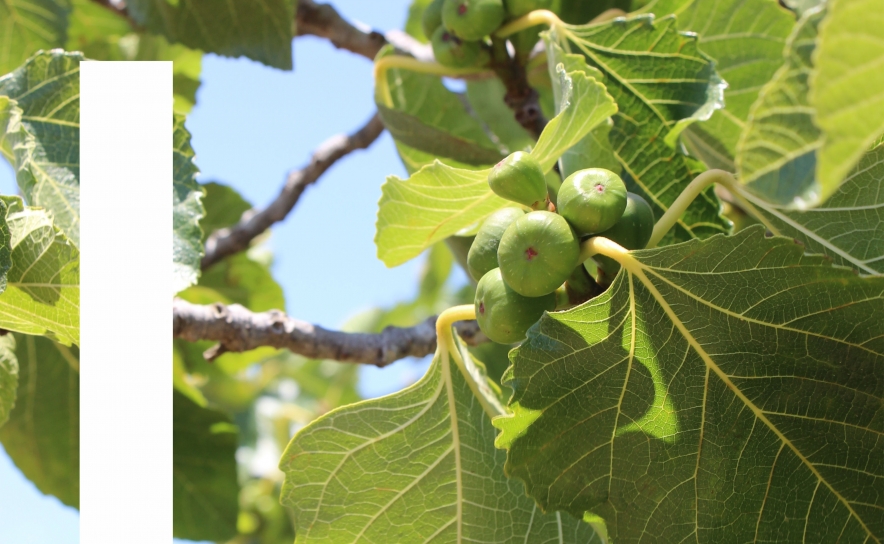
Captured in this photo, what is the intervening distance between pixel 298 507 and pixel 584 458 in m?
0.66

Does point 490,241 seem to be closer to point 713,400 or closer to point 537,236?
point 537,236

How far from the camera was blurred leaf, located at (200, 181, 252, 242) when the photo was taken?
3.15 m

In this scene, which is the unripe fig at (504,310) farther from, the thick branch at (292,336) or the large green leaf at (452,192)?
the thick branch at (292,336)

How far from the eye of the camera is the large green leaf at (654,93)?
1652 millimetres

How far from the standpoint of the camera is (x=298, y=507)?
1.58 m

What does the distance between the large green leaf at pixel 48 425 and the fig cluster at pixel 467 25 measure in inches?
56.9

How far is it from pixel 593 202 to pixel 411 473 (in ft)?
2.39

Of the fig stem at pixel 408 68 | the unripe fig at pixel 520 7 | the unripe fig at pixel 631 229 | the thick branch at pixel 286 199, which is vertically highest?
the unripe fig at pixel 520 7

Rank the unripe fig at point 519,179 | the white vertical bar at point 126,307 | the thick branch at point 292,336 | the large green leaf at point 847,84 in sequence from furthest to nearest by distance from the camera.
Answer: the thick branch at point 292,336
the unripe fig at point 519,179
the white vertical bar at point 126,307
the large green leaf at point 847,84

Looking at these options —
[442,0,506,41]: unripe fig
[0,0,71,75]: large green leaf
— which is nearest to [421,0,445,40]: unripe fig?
[442,0,506,41]: unripe fig

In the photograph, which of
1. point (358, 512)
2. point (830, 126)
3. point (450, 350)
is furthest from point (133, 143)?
point (830, 126)

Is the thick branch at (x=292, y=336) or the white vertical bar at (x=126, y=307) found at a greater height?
the white vertical bar at (x=126, y=307)

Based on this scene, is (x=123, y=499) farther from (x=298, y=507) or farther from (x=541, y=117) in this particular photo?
(x=541, y=117)

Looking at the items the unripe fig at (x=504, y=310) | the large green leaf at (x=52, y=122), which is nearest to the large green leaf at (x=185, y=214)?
the large green leaf at (x=52, y=122)
